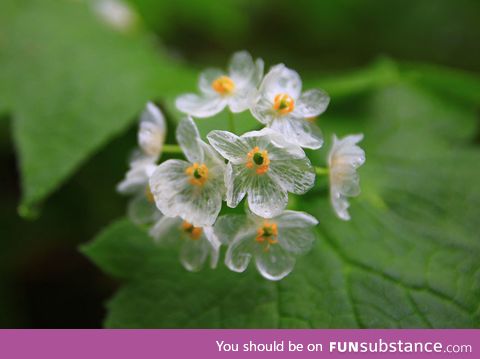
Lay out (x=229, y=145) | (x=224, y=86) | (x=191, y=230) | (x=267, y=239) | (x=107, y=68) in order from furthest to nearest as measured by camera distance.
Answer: (x=107, y=68) < (x=224, y=86) < (x=191, y=230) < (x=267, y=239) < (x=229, y=145)

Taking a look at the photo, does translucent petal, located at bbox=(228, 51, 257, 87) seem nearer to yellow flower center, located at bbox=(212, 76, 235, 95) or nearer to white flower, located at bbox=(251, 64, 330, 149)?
yellow flower center, located at bbox=(212, 76, 235, 95)

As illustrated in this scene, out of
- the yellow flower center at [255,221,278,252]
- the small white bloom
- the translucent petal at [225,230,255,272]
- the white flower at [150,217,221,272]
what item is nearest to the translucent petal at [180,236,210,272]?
the white flower at [150,217,221,272]

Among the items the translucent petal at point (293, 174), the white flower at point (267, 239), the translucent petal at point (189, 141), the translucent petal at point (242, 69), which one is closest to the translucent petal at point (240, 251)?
the white flower at point (267, 239)

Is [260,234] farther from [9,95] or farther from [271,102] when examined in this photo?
[9,95]

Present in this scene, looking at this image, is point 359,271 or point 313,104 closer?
point 313,104

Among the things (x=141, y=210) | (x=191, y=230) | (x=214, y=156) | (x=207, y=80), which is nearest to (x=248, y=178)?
(x=214, y=156)

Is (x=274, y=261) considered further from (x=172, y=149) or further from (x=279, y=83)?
(x=279, y=83)
